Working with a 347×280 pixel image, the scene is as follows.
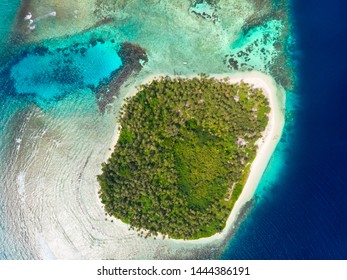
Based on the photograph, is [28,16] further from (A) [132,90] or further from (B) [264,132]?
(B) [264,132]

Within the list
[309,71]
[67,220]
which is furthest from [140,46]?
[67,220]

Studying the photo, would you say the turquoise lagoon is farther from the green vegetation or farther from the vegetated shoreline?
the green vegetation

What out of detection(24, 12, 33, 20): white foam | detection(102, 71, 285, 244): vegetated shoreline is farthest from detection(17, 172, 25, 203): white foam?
detection(24, 12, 33, 20): white foam

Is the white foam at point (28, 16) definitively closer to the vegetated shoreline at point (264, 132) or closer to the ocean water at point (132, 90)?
the ocean water at point (132, 90)

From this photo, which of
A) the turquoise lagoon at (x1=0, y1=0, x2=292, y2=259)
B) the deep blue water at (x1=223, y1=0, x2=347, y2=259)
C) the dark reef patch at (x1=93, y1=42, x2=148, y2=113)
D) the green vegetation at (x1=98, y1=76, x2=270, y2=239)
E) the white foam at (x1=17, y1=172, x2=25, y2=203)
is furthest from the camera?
the white foam at (x1=17, y1=172, x2=25, y2=203)

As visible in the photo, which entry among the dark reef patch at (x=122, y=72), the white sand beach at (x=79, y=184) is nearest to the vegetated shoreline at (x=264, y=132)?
the white sand beach at (x=79, y=184)
